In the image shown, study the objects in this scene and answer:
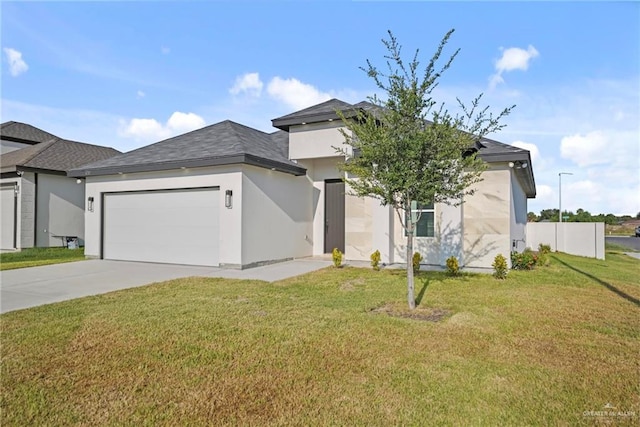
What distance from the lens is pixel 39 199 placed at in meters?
16.2

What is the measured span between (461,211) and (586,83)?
5.22 meters

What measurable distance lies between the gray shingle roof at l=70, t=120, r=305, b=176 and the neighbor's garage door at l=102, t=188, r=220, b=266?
0.96m

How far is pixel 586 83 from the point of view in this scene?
1060cm

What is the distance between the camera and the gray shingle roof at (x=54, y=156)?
640 inches

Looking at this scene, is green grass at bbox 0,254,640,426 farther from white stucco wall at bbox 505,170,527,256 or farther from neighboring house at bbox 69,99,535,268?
white stucco wall at bbox 505,170,527,256

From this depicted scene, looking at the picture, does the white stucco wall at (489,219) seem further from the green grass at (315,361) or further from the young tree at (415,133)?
the young tree at (415,133)

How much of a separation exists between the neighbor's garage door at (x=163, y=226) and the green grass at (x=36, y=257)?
1.59 meters

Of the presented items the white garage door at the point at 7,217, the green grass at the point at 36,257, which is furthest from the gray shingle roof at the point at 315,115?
the white garage door at the point at 7,217

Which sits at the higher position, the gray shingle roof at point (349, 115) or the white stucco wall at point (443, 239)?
the gray shingle roof at point (349, 115)

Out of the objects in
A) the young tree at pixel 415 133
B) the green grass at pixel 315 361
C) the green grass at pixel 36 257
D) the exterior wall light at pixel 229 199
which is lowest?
the green grass at pixel 36 257

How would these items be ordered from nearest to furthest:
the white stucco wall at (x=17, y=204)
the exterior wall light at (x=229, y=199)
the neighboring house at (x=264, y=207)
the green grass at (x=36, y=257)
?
the exterior wall light at (x=229, y=199)
the neighboring house at (x=264, y=207)
the green grass at (x=36, y=257)
the white stucco wall at (x=17, y=204)

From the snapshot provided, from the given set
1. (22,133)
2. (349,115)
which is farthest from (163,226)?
(22,133)

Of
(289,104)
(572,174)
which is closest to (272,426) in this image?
(289,104)

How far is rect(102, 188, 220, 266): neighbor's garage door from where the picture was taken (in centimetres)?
1099
